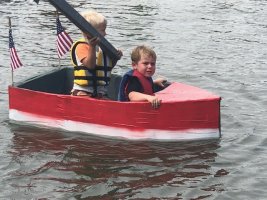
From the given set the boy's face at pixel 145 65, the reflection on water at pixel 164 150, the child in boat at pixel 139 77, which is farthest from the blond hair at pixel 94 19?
the reflection on water at pixel 164 150

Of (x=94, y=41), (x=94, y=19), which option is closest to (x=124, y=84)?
(x=94, y=41)

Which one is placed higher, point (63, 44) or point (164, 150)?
point (63, 44)

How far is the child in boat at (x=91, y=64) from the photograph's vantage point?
805cm

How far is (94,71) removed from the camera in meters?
8.40

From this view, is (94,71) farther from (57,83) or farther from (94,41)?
(57,83)

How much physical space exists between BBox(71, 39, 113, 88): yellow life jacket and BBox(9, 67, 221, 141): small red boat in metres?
0.42

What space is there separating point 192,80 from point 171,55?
8.65 ft

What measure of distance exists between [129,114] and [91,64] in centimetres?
96

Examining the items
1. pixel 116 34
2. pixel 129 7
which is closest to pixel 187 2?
pixel 129 7

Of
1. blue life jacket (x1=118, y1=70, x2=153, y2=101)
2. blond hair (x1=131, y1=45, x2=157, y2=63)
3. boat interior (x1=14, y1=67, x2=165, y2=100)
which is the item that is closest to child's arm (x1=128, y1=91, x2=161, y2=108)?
blue life jacket (x1=118, y1=70, x2=153, y2=101)

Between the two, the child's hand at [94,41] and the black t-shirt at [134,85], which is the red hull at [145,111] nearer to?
the black t-shirt at [134,85]

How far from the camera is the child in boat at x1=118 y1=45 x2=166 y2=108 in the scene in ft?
26.1

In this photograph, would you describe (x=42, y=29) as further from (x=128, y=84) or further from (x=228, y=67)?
(x=128, y=84)

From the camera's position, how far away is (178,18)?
2058 cm
